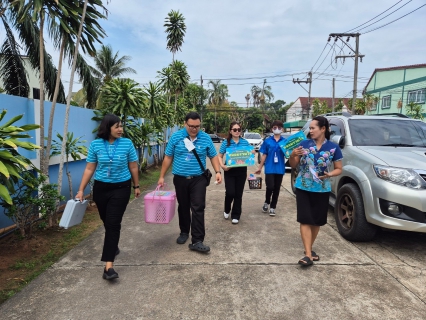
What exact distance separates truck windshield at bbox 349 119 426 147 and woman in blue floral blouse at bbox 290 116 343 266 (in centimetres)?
144

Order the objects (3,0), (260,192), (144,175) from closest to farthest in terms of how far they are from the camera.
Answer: (3,0)
(260,192)
(144,175)

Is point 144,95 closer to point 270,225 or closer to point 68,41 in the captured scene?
point 68,41

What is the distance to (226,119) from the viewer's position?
163 ft

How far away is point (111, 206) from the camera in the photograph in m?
3.17

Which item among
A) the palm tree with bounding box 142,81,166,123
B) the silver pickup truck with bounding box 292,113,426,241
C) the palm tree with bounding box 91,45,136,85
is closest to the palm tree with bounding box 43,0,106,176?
the silver pickup truck with bounding box 292,113,426,241

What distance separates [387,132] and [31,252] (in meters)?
5.47

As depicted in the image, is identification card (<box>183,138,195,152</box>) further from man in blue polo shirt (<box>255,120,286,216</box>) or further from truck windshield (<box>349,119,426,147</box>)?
truck windshield (<box>349,119,426,147</box>)

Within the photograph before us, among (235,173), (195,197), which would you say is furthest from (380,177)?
(195,197)

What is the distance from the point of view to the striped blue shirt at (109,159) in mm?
3164

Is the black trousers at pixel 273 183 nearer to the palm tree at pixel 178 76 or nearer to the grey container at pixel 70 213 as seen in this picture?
the grey container at pixel 70 213

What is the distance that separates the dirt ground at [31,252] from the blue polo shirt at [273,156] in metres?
3.14

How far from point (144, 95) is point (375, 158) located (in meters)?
6.49

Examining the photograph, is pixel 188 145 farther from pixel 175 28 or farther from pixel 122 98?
pixel 175 28

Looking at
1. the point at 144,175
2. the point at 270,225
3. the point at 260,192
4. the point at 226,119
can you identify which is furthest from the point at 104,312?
the point at 226,119
